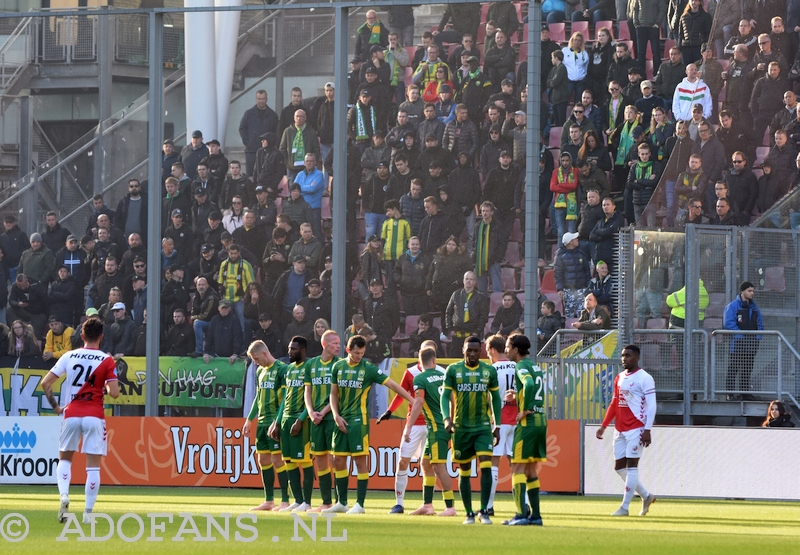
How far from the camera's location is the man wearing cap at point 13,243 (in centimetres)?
2441

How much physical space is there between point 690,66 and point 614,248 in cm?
358

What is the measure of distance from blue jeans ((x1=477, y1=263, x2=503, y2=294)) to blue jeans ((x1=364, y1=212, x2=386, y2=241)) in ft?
6.80

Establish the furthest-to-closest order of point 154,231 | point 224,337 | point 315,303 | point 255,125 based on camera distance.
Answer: point 255,125, point 224,337, point 315,303, point 154,231

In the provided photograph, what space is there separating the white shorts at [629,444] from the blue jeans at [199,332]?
9.27 metres

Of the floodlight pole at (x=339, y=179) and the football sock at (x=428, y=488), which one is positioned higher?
the floodlight pole at (x=339, y=179)

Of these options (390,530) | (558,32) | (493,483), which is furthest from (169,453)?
(558,32)

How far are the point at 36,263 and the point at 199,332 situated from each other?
360 centimetres

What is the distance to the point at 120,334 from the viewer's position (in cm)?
2338

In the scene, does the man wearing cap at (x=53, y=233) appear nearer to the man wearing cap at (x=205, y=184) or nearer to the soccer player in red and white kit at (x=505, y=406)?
the man wearing cap at (x=205, y=184)

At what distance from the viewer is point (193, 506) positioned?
15.8m

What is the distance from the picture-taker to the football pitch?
10.8 m

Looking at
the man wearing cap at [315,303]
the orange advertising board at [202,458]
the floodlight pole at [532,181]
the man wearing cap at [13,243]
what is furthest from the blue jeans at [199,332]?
the floodlight pole at [532,181]

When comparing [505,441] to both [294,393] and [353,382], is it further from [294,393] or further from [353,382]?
[294,393]

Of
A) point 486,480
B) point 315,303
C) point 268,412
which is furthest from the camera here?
point 315,303
